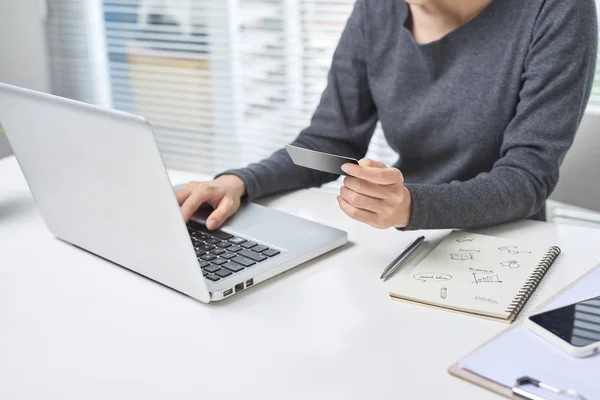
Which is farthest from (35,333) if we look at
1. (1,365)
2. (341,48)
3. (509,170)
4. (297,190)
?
(341,48)

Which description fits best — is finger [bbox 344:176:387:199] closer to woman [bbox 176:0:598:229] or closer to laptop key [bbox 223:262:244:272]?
woman [bbox 176:0:598:229]

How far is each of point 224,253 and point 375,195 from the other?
0.67 feet

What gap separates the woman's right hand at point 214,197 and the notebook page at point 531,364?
0.46m

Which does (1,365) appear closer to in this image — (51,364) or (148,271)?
(51,364)

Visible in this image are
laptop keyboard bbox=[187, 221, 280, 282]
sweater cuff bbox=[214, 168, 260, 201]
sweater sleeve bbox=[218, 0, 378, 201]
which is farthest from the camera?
sweater sleeve bbox=[218, 0, 378, 201]

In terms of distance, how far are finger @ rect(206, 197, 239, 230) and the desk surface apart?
0.15 meters

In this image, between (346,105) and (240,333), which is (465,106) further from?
(240,333)

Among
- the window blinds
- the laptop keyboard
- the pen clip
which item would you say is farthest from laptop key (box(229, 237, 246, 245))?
the window blinds

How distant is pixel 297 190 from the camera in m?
1.29

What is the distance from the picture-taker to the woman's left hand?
92 centimetres

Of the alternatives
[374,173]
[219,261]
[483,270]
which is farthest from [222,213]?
[483,270]

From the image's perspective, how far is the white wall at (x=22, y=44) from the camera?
2.29m

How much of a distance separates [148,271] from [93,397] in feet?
0.80

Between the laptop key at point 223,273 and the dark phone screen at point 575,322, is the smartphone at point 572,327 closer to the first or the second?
the dark phone screen at point 575,322
